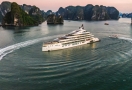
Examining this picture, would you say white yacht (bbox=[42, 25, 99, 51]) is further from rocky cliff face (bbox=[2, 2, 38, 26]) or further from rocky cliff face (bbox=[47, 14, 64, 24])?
rocky cliff face (bbox=[47, 14, 64, 24])

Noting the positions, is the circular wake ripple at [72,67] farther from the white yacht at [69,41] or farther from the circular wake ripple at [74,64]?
the white yacht at [69,41]

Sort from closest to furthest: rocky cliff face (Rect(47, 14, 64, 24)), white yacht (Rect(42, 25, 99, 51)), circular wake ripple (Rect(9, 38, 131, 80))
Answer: circular wake ripple (Rect(9, 38, 131, 80)) → white yacht (Rect(42, 25, 99, 51)) → rocky cliff face (Rect(47, 14, 64, 24))

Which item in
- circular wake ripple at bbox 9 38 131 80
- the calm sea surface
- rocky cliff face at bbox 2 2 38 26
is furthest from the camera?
rocky cliff face at bbox 2 2 38 26

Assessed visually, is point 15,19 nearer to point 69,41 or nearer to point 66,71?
point 69,41

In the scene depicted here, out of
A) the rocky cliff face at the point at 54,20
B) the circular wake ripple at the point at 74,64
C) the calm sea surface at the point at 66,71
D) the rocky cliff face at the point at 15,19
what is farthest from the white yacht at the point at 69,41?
the rocky cliff face at the point at 54,20

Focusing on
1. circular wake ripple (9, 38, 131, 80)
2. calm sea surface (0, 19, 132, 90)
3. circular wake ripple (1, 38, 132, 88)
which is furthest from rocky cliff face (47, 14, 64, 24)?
circular wake ripple (9, 38, 131, 80)

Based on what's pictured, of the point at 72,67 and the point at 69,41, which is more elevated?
the point at 69,41

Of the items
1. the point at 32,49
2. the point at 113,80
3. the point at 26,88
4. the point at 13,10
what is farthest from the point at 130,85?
the point at 13,10

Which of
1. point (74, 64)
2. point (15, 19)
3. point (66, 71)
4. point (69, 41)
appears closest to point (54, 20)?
point (15, 19)

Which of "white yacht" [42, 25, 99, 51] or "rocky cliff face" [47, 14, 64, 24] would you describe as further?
"rocky cliff face" [47, 14, 64, 24]

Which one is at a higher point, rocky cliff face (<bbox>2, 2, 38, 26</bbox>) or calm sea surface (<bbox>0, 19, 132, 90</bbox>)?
rocky cliff face (<bbox>2, 2, 38, 26</bbox>)
